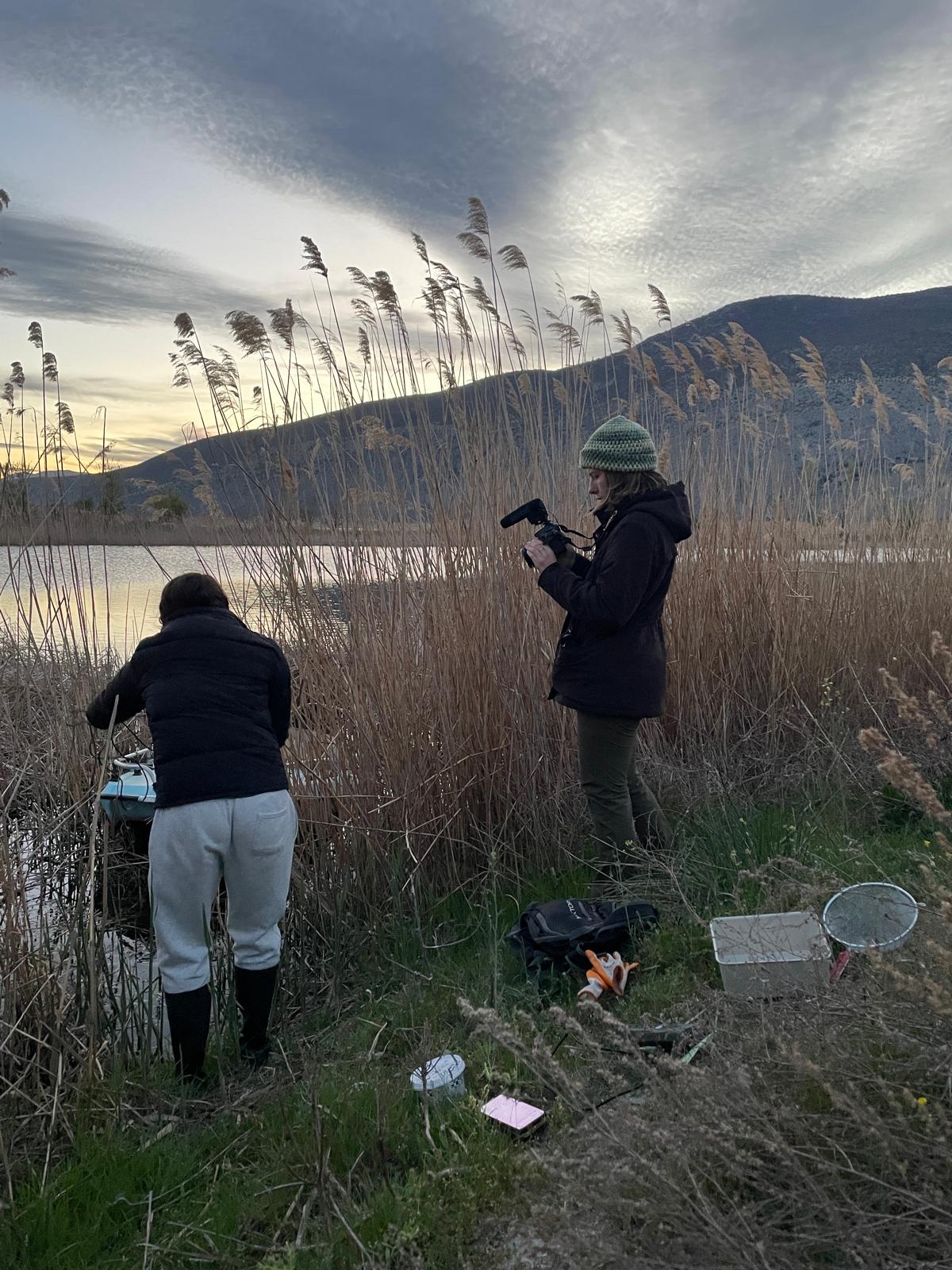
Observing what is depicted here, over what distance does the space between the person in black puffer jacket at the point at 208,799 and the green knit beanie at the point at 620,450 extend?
1314 mm

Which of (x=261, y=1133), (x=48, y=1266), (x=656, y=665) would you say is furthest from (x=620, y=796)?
(x=48, y=1266)

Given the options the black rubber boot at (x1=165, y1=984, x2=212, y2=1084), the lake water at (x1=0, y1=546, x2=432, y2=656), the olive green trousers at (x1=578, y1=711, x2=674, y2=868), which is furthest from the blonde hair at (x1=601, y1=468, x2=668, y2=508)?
the black rubber boot at (x1=165, y1=984, x2=212, y2=1084)

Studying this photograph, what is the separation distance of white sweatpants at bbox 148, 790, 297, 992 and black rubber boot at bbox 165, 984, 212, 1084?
0.04 metres

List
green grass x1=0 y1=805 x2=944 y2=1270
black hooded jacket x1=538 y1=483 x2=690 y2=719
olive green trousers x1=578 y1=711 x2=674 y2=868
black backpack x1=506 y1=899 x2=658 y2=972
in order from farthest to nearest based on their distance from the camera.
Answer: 1. olive green trousers x1=578 y1=711 x2=674 y2=868
2. black hooded jacket x1=538 y1=483 x2=690 y2=719
3. black backpack x1=506 y1=899 x2=658 y2=972
4. green grass x1=0 y1=805 x2=944 y2=1270

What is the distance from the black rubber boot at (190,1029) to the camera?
2.79m

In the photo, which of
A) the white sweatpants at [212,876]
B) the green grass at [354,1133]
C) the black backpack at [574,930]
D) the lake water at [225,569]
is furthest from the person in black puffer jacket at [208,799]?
the black backpack at [574,930]

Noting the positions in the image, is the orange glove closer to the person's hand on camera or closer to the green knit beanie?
the person's hand on camera

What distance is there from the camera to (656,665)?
3.32 metres

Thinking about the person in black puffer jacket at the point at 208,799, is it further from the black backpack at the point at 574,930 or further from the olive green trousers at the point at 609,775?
the olive green trousers at the point at 609,775

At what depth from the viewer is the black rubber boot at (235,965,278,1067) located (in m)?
2.95

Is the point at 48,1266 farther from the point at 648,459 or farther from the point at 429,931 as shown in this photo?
the point at 648,459

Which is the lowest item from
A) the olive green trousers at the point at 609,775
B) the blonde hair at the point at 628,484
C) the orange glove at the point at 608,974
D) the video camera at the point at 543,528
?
the orange glove at the point at 608,974

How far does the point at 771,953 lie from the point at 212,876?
166 cm

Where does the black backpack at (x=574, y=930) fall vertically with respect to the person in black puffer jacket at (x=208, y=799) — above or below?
below
